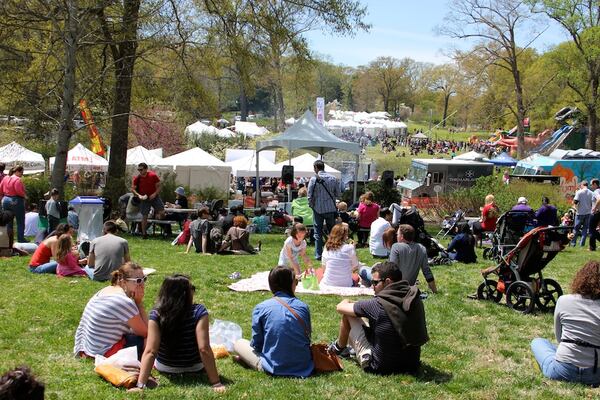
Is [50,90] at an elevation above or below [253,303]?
above

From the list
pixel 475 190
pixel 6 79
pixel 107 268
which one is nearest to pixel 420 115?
pixel 475 190

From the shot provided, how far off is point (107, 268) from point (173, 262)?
2.73 meters

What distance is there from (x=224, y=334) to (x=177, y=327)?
1308 mm

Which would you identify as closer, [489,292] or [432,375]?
[432,375]

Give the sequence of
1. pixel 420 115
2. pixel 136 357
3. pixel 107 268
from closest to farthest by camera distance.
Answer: pixel 136 357 < pixel 107 268 < pixel 420 115

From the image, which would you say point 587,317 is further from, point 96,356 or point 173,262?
point 173,262

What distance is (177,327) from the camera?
5125mm

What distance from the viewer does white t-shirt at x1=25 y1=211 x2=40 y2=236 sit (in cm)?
1518

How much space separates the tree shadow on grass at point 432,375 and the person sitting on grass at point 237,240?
26.0 feet

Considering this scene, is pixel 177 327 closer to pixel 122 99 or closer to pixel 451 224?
pixel 451 224

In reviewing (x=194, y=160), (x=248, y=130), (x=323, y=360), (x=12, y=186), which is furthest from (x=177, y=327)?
(x=248, y=130)

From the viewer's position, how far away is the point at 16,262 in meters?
11.3

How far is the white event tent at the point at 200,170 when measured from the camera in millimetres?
24719

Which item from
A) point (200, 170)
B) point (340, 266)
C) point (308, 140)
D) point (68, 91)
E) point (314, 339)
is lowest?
point (314, 339)
